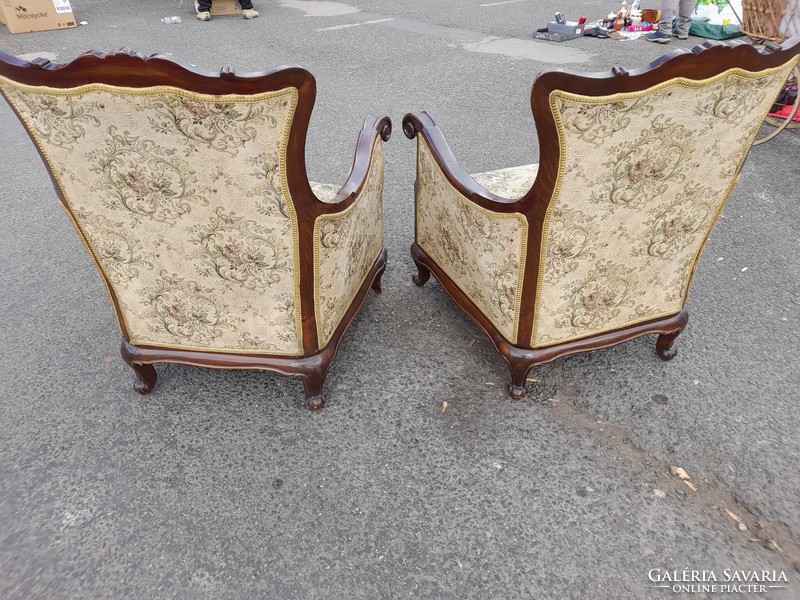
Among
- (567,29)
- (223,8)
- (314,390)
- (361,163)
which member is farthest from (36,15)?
(314,390)

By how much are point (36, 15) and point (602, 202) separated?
7.98 metres

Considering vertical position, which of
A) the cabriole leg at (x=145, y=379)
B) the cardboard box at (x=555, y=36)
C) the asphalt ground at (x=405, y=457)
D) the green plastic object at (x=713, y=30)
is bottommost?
the asphalt ground at (x=405, y=457)

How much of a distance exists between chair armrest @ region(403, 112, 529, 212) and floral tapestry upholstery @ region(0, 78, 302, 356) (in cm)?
61

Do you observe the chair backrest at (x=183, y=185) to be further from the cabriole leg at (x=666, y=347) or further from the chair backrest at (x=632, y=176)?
the cabriole leg at (x=666, y=347)

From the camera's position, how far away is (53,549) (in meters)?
1.58

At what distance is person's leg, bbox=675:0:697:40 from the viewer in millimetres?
6070

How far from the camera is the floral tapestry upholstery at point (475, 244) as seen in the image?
1731mm

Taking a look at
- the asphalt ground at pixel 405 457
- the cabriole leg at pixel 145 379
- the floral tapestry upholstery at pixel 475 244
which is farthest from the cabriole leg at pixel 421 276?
the cabriole leg at pixel 145 379

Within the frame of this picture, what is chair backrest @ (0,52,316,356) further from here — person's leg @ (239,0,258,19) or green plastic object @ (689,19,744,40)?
person's leg @ (239,0,258,19)

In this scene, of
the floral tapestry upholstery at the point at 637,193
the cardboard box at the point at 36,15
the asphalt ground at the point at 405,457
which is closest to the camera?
the floral tapestry upholstery at the point at 637,193

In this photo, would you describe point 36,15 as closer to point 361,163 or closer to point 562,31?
point 562,31

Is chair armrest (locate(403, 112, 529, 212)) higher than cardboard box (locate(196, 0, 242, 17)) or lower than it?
lower

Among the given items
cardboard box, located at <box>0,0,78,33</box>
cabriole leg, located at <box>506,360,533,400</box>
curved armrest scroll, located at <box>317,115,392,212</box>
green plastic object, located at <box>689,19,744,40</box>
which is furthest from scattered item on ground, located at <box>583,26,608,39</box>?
cardboard box, located at <box>0,0,78,33</box>

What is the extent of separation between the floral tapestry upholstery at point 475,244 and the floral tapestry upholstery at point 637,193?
0.09 m
